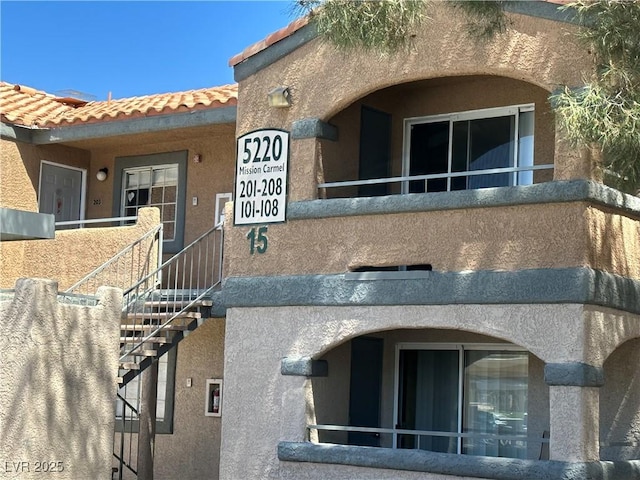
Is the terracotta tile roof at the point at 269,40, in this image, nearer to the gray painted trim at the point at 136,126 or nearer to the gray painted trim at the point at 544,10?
the gray painted trim at the point at 136,126

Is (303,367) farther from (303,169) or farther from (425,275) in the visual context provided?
(303,169)

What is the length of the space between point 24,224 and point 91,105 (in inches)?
421

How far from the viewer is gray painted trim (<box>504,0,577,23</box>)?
44.4 ft

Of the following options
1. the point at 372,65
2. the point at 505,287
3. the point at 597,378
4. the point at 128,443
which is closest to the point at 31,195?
the point at 128,443

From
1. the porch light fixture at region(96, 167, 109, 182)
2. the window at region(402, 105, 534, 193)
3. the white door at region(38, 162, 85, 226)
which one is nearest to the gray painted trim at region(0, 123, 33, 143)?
the white door at region(38, 162, 85, 226)

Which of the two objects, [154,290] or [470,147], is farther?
[154,290]

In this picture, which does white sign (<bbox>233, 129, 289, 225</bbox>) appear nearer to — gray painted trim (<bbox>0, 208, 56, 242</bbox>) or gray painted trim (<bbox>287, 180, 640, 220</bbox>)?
gray painted trim (<bbox>287, 180, 640, 220</bbox>)

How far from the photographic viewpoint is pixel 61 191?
20.3m

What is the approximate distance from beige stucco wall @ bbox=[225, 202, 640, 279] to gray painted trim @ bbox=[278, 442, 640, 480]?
215cm

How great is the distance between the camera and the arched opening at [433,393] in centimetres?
1521

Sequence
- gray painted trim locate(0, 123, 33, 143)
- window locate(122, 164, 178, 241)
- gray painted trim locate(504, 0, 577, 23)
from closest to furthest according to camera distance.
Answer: gray painted trim locate(504, 0, 577, 23) < gray painted trim locate(0, 123, 33, 143) < window locate(122, 164, 178, 241)

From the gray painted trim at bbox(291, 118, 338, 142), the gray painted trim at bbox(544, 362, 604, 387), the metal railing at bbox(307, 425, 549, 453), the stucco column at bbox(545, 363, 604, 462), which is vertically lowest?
the metal railing at bbox(307, 425, 549, 453)

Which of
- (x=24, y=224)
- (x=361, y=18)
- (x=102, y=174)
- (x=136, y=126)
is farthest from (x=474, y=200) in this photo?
(x=102, y=174)

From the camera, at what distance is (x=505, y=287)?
13.5 metres
